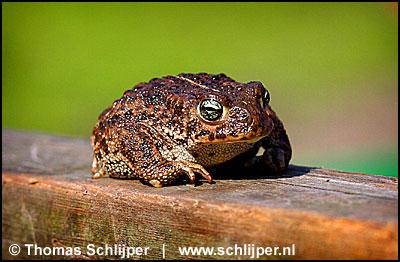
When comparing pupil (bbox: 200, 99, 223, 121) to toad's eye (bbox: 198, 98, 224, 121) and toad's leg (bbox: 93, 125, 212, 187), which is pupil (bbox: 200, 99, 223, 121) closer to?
toad's eye (bbox: 198, 98, 224, 121)

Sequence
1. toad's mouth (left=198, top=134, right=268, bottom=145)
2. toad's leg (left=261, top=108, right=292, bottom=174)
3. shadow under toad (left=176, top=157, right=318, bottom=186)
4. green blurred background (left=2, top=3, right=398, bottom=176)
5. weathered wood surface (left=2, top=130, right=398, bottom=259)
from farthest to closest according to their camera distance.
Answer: green blurred background (left=2, top=3, right=398, bottom=176) → toad's leg (left=261, top=108, right=292, bottom=174) → shadow under toad (left=176, top=157, right=318, bottom=186) → toad's mouth (left=198, top=134, right=268, bottom=145) → weathered wood surface (left=2, top=130, right=398, bottom=259)

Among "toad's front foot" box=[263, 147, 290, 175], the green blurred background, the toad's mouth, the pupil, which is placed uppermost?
the green blurred background

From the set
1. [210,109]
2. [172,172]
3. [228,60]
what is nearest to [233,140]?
[210,109]

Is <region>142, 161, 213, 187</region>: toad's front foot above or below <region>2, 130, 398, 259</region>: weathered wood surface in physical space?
above

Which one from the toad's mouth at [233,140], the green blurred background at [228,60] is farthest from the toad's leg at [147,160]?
the green blurred background at [228,60]

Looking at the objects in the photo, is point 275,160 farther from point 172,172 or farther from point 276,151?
Result: point 172,172

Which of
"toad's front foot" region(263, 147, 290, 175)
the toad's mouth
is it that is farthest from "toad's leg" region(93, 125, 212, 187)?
"toad's front foot" region(263, 147, 290, 175)

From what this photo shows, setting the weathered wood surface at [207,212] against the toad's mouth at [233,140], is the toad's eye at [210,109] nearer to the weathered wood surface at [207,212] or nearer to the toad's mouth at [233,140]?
the toad's mouth at [233,140]

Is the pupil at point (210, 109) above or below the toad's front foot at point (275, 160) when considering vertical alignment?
above
